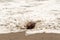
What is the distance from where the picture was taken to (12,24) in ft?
3.95

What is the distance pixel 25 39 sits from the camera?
1.07 m

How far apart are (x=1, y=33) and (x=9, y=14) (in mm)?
355

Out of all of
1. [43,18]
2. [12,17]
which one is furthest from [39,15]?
[12,17]

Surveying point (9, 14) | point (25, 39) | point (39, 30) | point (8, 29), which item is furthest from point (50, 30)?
point (9, 14)

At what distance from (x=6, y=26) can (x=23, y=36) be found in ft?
0.60

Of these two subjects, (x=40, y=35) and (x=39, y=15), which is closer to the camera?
(x=40, y=35)

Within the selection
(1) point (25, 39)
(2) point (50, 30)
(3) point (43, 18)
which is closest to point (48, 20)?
(3) point (43, 18)

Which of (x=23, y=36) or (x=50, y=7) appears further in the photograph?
(x=50, y=7)

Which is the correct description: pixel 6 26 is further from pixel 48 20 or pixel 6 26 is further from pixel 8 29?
pixel 48 20

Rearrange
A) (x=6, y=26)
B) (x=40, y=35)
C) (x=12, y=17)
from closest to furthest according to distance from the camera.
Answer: (x=40, y=35) < (x=6, y=26) < (x=12, y=17)

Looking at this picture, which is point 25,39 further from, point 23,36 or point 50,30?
point 50,30

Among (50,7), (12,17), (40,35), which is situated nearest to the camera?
(40,35)

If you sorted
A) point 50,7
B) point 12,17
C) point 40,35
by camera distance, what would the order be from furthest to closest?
point 50,7
point 12,17
point 40,35

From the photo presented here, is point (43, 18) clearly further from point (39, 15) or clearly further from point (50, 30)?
point (50, 30)
